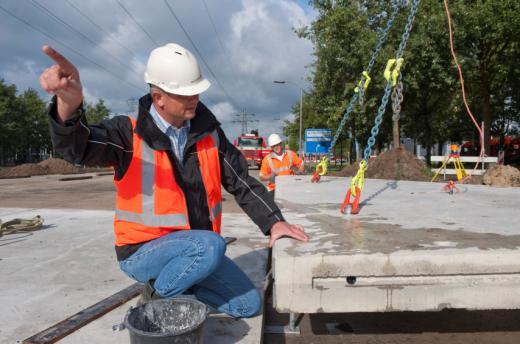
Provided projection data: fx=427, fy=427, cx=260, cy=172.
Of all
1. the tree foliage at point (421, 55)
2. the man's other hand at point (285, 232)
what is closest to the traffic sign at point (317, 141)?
the tree foliage at point (421, 55)

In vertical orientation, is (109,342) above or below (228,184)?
below

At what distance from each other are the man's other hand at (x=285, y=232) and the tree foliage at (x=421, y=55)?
44.0ft

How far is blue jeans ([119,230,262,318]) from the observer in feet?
7.50

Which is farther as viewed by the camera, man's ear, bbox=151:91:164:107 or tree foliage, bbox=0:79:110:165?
tree foliage, bbox=0:79:110:165

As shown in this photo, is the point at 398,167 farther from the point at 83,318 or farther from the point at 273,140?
the point at 83,318

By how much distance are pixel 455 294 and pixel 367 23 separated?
18110mm

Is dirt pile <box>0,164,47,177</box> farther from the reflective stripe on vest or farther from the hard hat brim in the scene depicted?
the hard hat brim

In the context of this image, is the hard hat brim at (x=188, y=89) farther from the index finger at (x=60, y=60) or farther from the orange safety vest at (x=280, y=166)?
the orange safety vest at (x=280, y=166)

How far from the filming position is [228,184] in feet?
9.25

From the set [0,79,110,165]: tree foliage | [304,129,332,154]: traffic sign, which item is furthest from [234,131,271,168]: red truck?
[0,79,110,165]: tree foliage

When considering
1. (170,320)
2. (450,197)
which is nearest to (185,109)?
(170,320)

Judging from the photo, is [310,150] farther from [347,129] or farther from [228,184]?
[228,184]

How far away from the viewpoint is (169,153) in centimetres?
247

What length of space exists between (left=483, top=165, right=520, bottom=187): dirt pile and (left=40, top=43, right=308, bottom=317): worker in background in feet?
27.0
